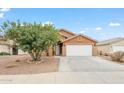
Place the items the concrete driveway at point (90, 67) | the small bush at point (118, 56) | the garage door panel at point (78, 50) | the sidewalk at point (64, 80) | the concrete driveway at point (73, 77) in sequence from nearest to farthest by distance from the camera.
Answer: the sidewalk at point (64, 80), the concrete driveway at point (73, 77), the concrete driveway at point (90, 67), the small bush at point (118, 56), the garage door panel at point (78, 50)

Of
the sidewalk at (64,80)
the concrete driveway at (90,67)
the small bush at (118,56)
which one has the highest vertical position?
the small bush at (118,56)

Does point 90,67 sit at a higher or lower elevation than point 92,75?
higher

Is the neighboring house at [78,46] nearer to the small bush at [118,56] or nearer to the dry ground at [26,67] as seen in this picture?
the small bush at [118,56]

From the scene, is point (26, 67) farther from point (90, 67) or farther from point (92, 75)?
point (92, 75)

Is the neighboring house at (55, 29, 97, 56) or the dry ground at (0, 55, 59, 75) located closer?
the dry ground at (0, 55, 59, 75)

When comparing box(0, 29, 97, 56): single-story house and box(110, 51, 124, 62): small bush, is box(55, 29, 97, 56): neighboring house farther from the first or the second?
box(110, 51, 124, 62): small bush

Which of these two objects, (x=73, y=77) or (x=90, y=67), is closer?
(x=73, y=77)

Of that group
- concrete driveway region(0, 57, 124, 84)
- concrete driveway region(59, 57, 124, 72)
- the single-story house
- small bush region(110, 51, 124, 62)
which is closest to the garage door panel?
the single-story house

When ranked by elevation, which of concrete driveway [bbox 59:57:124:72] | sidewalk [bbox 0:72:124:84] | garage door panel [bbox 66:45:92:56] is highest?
garage door panel [bbox 66:45:92:56]

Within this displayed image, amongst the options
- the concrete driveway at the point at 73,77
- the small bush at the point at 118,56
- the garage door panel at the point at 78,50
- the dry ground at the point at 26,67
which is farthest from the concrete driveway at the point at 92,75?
the garage door panel at the point at 78,50

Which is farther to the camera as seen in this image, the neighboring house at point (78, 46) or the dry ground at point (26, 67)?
the neighboring house at point (78, 46)

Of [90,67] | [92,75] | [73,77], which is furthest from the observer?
[90,67]

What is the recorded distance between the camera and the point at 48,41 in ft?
83.5

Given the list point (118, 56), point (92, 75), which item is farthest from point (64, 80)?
point (118, 56)
